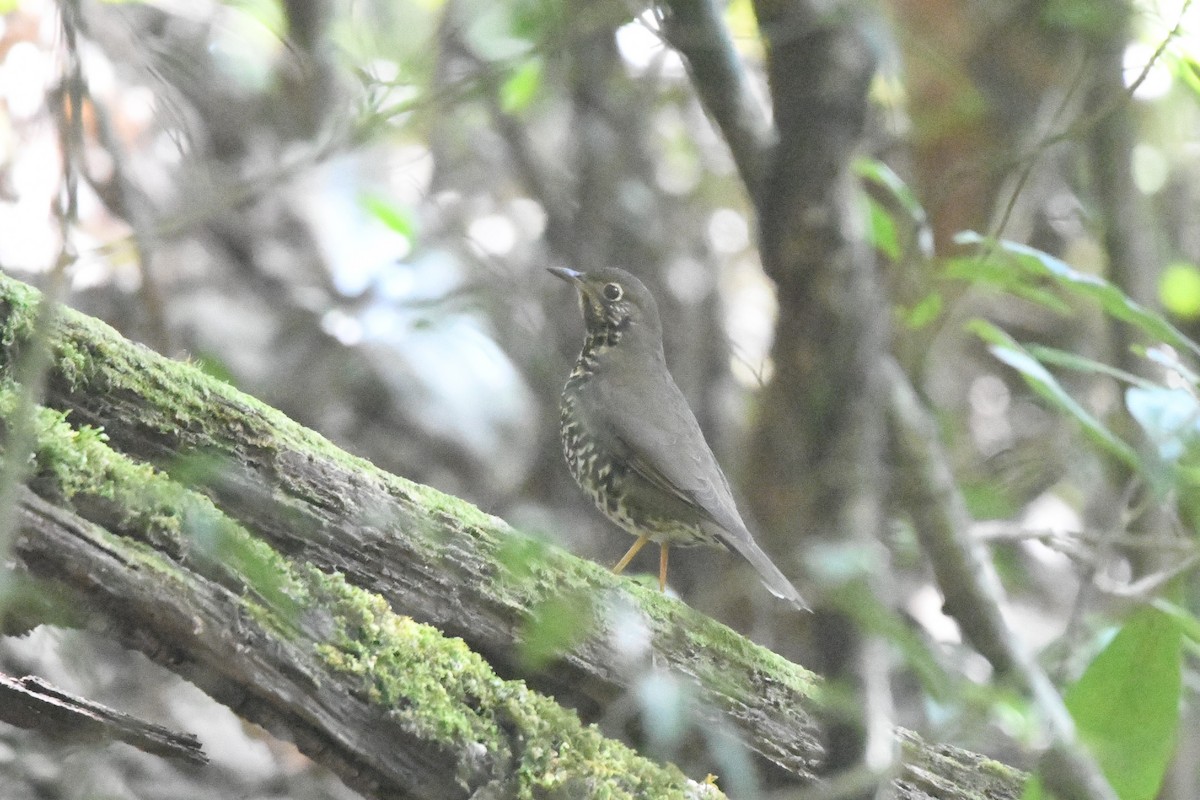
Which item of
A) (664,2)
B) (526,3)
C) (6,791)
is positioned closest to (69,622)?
(526,3)

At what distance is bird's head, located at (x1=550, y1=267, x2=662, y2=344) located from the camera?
444 centimetres

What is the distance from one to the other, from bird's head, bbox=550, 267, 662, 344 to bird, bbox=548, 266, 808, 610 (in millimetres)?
71

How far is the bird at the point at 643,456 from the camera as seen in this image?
3.58 m

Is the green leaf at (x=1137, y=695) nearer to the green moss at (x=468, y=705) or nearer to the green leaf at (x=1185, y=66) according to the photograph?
the green moss at (x=468, y=705)

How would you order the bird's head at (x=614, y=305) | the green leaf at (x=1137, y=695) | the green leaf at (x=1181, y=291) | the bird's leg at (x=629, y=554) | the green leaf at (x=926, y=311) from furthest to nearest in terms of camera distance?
the green leaf at (x=1181, y=291)
the bird's head at (x=614, y=305)
the bird's leg at (x=629, y=554)
the green leaf at (x=926, y=311)
the green leaf at (x=1137, y=695)

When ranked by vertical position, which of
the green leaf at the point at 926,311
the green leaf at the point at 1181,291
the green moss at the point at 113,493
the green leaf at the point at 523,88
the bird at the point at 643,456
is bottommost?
the green moss at the point at 113,493

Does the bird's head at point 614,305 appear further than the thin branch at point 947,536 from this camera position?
Yes

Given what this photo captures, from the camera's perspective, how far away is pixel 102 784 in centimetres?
360

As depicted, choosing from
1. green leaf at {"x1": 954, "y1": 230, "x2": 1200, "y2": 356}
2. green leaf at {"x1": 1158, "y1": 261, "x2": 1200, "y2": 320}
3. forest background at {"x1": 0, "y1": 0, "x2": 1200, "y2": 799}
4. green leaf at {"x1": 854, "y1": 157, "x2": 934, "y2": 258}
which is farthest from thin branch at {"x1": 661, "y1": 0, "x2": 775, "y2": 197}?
green leaf at {"x1": 1158, "y1": 261, "x2": 1200, "y2": 320}

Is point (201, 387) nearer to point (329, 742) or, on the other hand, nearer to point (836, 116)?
point (329, 742)

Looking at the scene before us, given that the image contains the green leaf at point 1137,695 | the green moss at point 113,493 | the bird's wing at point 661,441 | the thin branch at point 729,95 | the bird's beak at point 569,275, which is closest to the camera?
the green moss at point 113,493

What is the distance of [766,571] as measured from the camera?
3.12 metres

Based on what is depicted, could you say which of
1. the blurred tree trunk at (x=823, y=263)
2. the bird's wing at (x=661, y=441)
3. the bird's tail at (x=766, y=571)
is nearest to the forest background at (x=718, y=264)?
the blurred tree trunk at (x=823, y=263)

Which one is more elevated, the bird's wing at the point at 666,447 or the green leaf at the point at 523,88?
the green leaf at the point at 523,88
